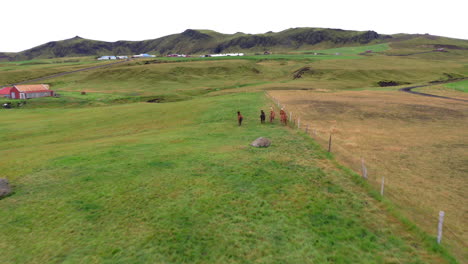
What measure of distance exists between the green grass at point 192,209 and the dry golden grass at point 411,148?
282 cm

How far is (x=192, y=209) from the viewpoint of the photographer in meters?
15.3

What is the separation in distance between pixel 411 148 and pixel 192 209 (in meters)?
23.5

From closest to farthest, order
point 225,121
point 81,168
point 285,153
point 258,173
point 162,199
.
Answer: point 162,199 → point 258,173 → point 81,168 → point 285,153 → point 225,121

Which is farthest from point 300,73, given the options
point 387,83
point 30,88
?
point 30,88

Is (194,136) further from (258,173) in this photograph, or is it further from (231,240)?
(231,240)

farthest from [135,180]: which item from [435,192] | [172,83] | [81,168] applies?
[172,83]

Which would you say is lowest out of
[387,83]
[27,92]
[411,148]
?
[411,148]

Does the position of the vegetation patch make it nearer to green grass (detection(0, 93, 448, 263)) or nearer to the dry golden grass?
the dry golden grass

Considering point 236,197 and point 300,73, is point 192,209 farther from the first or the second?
point 300,73

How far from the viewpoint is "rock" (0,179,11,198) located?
57.7 feet

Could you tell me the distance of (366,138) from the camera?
31281 millimetres

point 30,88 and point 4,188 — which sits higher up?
point 30,88

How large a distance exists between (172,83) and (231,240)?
353ft

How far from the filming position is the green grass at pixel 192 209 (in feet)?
39.7
